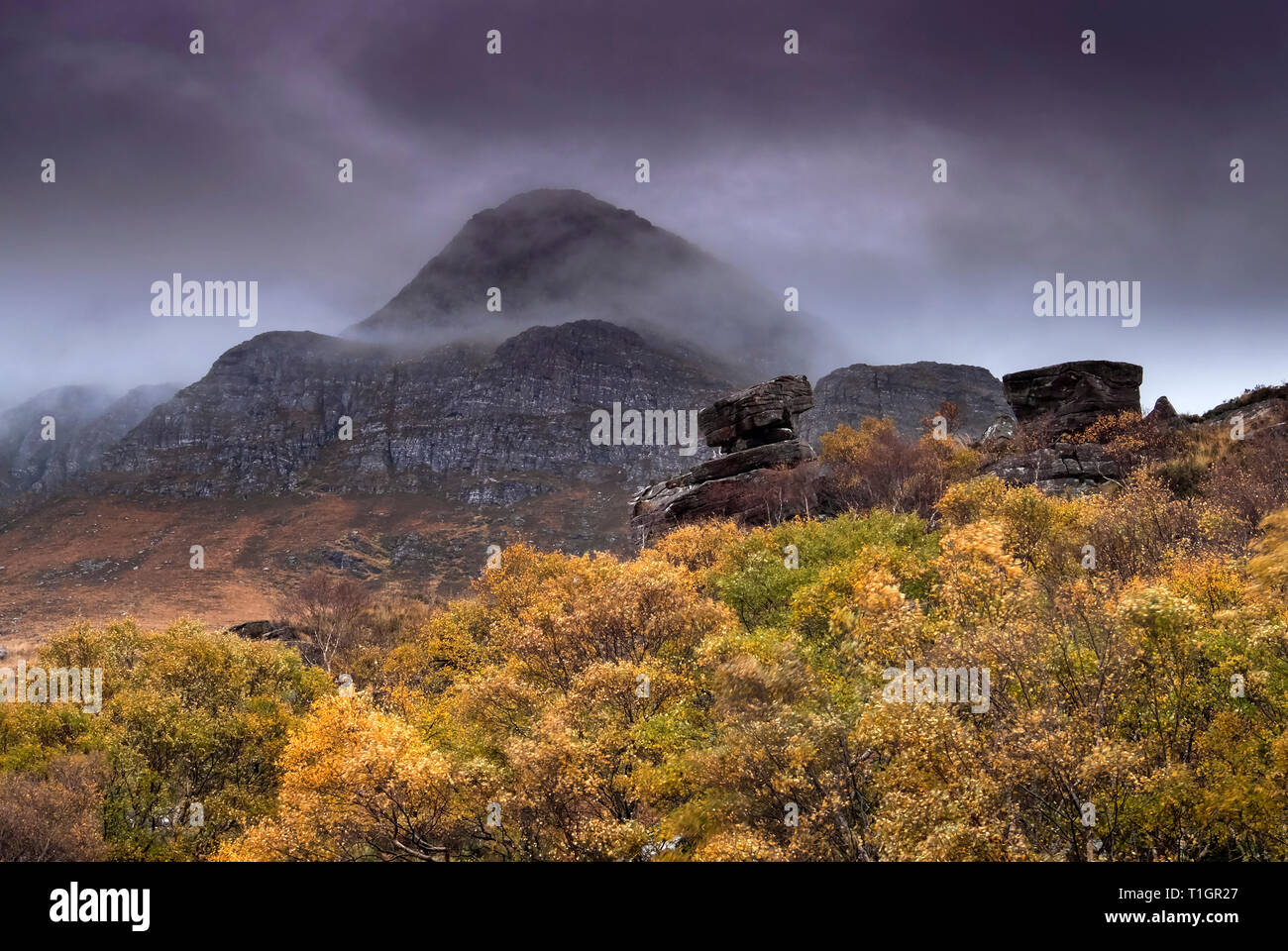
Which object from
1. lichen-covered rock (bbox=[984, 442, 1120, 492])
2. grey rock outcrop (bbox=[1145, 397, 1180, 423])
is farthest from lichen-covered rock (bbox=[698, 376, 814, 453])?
grey rock outcrop (bbox=[1145, 397, 1180, 423])

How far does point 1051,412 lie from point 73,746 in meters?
74.6

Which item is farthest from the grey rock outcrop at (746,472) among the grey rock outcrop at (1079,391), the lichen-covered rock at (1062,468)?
the grey rock outcrop at (1079,391)

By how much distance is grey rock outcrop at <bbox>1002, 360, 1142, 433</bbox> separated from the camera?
6331 centimetres

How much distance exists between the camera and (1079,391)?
2542 inches

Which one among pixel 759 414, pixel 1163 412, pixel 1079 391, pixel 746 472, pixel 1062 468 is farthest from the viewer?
pixel 759 414

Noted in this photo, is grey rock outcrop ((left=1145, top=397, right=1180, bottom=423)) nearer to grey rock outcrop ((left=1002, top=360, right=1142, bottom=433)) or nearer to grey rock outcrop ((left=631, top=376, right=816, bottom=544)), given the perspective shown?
grey rock outcrop ((left=1002, top=360, right=1142, bottom=433))

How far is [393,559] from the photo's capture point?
180 m

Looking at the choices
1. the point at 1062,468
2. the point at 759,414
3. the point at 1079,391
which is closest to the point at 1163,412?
the point at 1079,391

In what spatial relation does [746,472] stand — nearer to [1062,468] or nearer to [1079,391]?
[1062,468]

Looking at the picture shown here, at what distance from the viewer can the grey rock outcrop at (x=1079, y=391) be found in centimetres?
6331

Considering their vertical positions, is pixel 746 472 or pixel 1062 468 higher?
pixel 746 472
